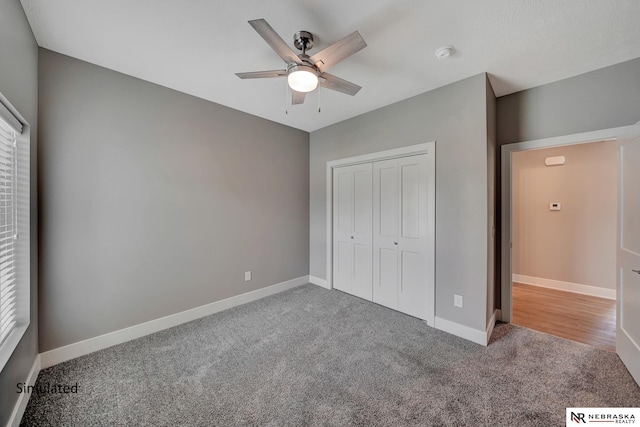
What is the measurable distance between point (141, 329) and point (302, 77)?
282cm

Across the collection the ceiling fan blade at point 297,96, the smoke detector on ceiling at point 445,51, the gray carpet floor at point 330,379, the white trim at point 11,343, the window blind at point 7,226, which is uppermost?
the smoke detector on ceiling at point 445,51

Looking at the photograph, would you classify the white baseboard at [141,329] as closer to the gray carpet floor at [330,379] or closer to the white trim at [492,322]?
the gray carpet floor at [330,379]

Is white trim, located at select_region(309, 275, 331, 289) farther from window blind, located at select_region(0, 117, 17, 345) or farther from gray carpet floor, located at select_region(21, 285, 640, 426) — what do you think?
window blind, located at select_region(0, 117, 17, 345)

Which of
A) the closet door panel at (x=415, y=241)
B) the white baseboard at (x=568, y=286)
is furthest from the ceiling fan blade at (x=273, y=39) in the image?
the white baseboard at (x=568, y=286)

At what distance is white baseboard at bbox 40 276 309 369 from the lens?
201 cm

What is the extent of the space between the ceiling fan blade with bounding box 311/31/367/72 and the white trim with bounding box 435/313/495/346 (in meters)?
2.66

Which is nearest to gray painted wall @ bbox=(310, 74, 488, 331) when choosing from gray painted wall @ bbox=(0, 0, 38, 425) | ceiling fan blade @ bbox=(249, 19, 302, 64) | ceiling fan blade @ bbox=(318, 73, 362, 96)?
ceiling fan blade @ bbox=(318, 73, 362, 96)

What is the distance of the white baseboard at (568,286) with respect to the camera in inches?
134

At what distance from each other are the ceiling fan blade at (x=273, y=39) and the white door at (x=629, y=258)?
8.64 ft

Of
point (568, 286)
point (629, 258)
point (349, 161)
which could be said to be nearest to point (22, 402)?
point (349, 161)

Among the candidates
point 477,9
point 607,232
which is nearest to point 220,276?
point 477,9

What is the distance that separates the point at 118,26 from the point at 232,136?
1.48 m

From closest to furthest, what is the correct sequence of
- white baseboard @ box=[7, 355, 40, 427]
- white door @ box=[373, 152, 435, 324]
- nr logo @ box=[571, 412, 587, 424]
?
white baseboard @ box=[7, 355, 40, 427] → nr logo @ box=[571, 412, 587, 424] → white door @ box=[373, 152, 435, 324]

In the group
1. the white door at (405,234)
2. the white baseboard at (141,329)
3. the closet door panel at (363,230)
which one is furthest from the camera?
the closet door panel at (363,230)
